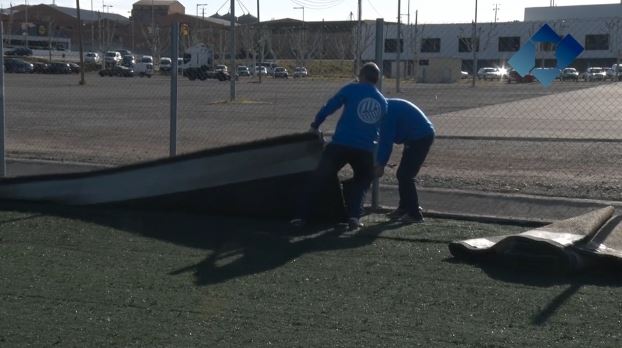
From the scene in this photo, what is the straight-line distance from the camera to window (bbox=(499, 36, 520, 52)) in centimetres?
1229

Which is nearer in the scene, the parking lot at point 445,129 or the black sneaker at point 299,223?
the black sneaker at point 299,223

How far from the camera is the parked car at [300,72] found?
82.2 feet

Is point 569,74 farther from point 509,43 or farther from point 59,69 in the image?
point 59,69

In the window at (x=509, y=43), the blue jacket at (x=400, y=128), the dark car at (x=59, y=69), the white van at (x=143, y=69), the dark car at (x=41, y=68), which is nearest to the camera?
Result: the blue jacket at (x=400, y=128)

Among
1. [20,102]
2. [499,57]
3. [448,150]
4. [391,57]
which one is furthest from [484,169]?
[391,57]

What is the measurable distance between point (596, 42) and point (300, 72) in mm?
15701

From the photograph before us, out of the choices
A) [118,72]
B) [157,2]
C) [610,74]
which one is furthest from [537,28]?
[157,2]

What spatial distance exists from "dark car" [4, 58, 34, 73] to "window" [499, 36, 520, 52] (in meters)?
57.4

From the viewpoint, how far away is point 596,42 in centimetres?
1092

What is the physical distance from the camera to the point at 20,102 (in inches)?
1190

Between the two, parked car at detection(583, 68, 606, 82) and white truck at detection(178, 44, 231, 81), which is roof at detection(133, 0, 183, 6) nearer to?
white truck at detection(178, 44, 231, 81)

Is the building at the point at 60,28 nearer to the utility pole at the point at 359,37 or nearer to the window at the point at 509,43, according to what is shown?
the utility pole at the point at 359,37

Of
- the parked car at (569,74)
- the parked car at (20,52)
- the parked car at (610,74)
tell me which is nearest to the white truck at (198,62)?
the parked car at (569,74)

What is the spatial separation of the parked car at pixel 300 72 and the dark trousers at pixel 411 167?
15.7 m
